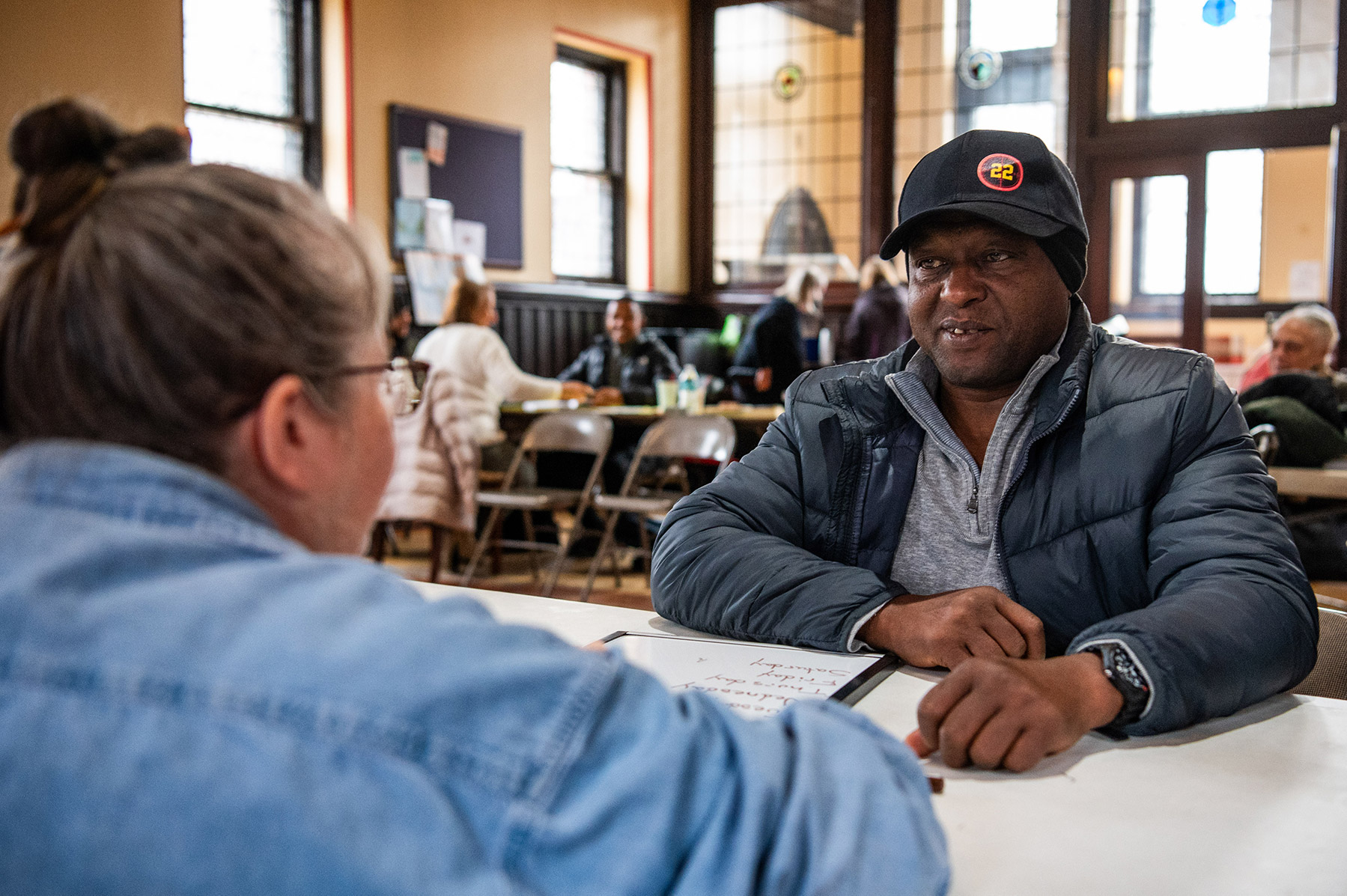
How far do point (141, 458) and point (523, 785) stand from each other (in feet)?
0.83

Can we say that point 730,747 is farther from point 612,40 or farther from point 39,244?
point 612,40

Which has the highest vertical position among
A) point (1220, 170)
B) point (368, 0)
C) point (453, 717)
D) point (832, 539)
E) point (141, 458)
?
point (368, 0)

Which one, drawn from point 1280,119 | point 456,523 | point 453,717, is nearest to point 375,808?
point 453,717

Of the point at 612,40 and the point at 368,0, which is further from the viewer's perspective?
the point at 612,40

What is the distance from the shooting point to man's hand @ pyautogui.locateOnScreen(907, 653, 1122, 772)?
97 centimetres

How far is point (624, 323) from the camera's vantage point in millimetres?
6434

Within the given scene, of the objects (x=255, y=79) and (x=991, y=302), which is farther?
(x=255, y=79)

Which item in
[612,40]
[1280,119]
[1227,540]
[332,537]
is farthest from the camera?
[612,40]

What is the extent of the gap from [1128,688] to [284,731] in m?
0.86

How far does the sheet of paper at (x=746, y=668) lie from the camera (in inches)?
45.4

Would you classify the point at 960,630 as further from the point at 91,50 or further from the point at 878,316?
the point at 878,316

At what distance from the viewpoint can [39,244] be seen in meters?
0.60

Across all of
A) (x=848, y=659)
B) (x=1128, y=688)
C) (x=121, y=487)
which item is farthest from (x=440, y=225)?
(x=121, y=487)

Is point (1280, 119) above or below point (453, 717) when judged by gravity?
above
